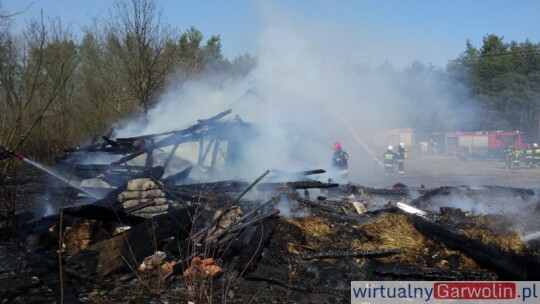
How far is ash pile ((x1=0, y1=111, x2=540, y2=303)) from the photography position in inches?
165

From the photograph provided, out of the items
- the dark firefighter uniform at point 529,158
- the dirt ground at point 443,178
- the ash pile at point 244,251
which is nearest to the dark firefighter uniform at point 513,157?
the dirt ground at point 443,178

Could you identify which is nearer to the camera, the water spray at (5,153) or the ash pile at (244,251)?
the ash pile at (244,251)

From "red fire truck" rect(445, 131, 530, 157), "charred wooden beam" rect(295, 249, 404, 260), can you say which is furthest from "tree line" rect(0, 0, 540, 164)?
"charred wooden beam" rect(295, 249, 404, 260)

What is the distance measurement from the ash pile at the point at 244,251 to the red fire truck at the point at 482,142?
23.8 metres

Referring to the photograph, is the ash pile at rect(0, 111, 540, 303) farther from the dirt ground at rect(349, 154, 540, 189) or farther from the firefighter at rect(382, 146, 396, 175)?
the firefighter at rect(382, 146, 396, 175)

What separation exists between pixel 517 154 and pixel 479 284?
762 inches

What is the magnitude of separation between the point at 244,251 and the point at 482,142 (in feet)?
92.4

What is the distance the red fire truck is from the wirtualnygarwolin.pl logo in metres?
25.3

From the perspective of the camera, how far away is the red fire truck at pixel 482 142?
89.8ft

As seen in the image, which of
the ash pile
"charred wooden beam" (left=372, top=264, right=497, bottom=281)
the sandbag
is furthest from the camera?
the sandbag

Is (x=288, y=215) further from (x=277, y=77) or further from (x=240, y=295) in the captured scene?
(x=277, y=77)

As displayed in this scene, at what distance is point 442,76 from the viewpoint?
17453mm

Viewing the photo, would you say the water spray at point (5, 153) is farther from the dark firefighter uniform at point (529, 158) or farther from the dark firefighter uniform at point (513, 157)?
the dark firefighter uniform at point (529, 158)

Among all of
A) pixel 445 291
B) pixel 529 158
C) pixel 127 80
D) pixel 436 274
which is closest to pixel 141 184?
pixel 436 274
